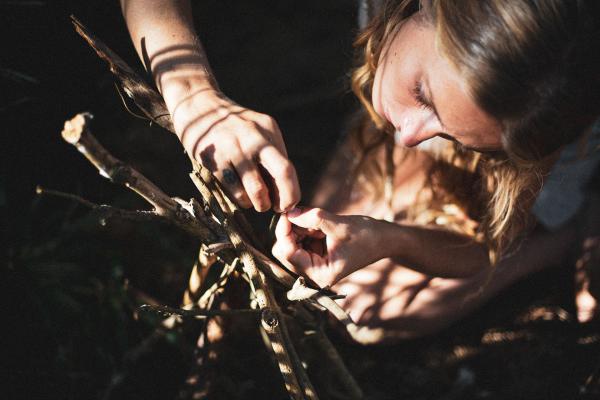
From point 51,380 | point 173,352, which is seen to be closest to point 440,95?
point 173,352

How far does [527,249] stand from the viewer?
1632 millimetres

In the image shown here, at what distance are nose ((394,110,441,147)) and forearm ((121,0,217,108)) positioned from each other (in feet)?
1.34

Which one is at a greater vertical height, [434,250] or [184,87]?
[184,87]

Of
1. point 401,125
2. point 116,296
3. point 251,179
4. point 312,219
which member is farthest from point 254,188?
point 116,296

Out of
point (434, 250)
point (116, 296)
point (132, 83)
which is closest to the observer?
point (132, 83)

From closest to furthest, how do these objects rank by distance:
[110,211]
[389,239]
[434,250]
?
[110,211] < [389,239] < [434,250]

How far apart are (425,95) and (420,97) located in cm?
2

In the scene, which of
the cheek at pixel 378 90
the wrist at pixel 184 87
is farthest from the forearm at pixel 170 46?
the cheek at pixel 378 90

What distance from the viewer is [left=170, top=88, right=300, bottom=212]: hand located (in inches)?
34.7

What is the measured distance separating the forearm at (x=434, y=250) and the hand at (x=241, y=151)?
31 centimetres

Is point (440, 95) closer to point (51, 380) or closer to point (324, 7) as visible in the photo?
point (51, 380)

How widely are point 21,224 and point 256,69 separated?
1.14m

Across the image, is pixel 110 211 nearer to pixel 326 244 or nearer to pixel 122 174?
pixel 122 174

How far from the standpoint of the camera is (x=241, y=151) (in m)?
0.89
